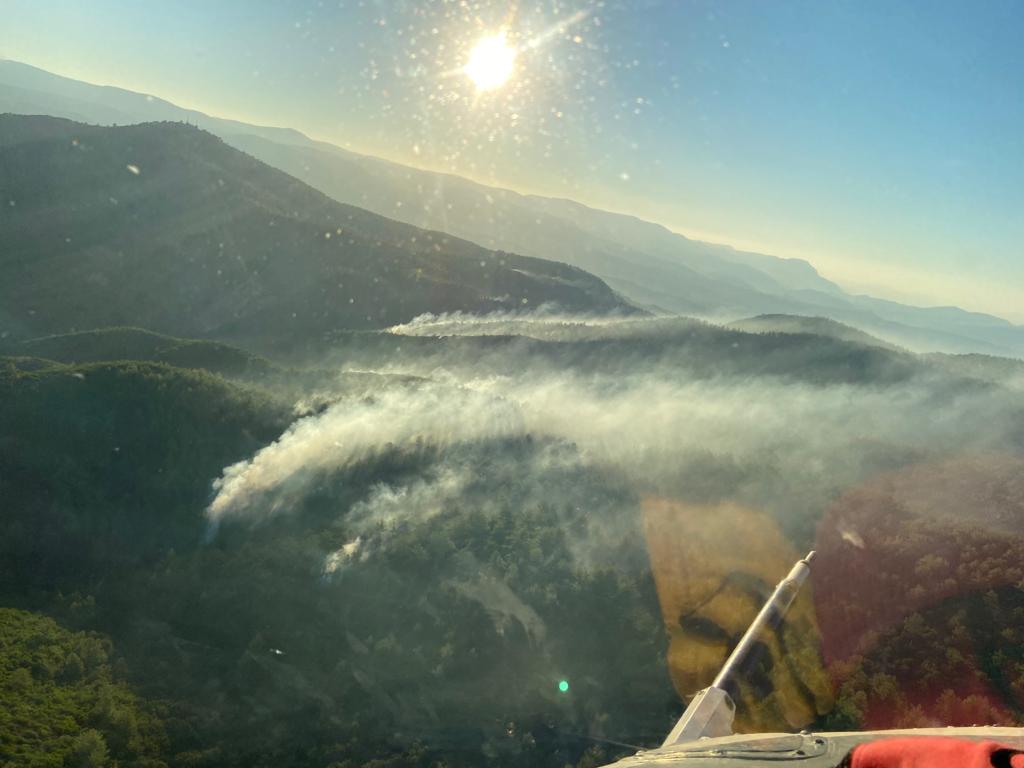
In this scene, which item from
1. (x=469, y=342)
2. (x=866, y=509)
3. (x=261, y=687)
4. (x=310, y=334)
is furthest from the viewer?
(x=310, y=334)

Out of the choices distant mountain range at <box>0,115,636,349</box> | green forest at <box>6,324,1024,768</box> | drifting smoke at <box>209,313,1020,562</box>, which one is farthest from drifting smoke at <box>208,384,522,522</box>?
distant mountain range at <box>0,115,636,349</box>

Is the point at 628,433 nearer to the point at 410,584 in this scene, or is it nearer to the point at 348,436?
the point at 348,436

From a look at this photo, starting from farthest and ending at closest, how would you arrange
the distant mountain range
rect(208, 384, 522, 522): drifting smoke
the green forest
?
the distant mountain range → rect(208, 384, 522, 522): drifting smoke → the green forest

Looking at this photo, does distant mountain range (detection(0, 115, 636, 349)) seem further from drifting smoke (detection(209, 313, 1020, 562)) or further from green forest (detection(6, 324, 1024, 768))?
green forest (detection(6, 324, 1024, 768))

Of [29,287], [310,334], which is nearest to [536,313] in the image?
[310,334]

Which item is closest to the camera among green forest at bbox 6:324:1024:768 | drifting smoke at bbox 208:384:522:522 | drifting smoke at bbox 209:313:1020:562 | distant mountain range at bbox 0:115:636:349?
green forest at bbox 6:324:1024:768

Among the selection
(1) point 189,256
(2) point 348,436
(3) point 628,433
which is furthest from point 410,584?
(1) point 189,256

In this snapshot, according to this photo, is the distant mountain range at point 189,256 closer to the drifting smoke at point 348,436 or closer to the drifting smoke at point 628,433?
the drifting smoke at point 628,433

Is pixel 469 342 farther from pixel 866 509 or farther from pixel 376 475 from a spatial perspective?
pixel 866 509

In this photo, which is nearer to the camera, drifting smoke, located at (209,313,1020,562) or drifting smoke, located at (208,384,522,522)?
drifting smoke, located at (208,384,522,522)

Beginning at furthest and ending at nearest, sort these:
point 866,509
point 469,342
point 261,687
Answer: point 469,342
point 866,509
point 261,687
